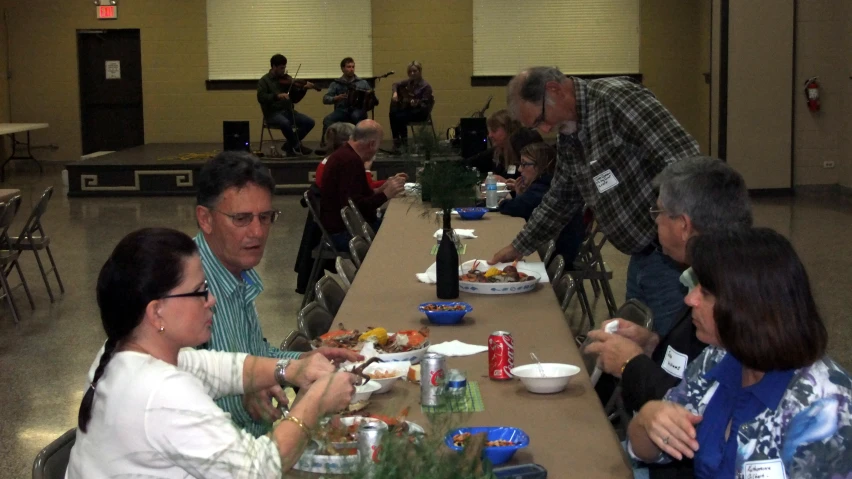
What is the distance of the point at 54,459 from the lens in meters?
2.16

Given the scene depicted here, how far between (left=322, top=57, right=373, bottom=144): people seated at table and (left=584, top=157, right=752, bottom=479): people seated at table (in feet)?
38.8

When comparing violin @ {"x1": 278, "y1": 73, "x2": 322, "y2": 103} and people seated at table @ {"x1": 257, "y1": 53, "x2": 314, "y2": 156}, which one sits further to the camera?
violin @ {"x1": 278, "y1": 73, "x2": 322, "y2": 103}

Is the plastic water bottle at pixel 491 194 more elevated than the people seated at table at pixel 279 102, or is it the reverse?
the people seated at table at pixel 279 102

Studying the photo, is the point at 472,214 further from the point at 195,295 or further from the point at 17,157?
the point at 17,157

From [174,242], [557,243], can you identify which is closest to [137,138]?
[557,243]

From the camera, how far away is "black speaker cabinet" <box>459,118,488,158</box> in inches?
399

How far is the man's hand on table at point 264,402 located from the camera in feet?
8.45

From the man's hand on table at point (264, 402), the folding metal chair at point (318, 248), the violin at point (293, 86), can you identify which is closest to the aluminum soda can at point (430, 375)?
the man's hand on table at point (264, 402)

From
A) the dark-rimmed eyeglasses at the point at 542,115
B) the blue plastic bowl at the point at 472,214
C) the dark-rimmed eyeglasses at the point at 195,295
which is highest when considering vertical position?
the dark-rimmed eyeglasses at the point at 542,115

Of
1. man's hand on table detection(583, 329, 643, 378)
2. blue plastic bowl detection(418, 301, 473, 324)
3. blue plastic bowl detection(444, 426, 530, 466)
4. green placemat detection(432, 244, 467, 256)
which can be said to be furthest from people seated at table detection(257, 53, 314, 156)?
blue plastic bowl detection(444, 426, 530, 466)

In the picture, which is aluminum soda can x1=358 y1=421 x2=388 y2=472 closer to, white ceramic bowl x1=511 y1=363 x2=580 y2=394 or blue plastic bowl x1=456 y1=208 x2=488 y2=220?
white ceramic bowl x1=511 y1=363 x2=580 y2=394

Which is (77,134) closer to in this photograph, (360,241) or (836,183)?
(836,183)

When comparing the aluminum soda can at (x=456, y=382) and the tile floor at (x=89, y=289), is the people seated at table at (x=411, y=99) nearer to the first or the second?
the tile floor at (x=89, y=289)

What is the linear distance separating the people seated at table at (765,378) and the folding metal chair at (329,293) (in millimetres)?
2104
